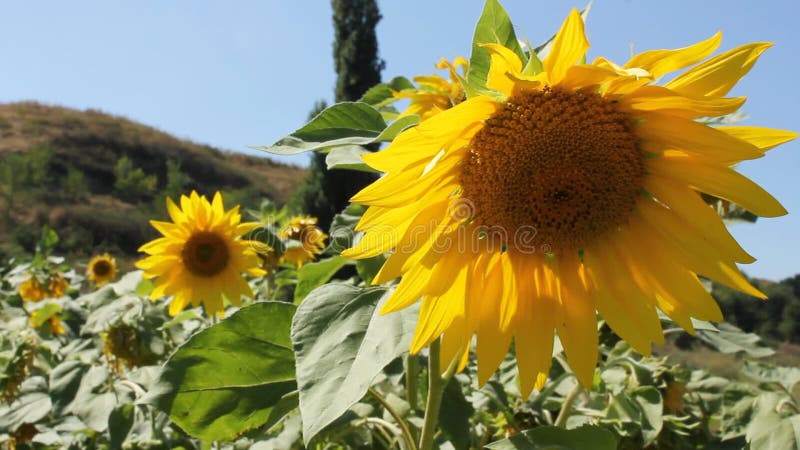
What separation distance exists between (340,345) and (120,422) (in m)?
1.13

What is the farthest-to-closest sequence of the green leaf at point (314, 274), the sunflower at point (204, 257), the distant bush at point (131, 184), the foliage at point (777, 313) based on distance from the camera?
the distant bush at point (131, 184) < the foliage at point (777, 313) < the sunflower at point (204, 257) < the green leaf at point (314, 274)

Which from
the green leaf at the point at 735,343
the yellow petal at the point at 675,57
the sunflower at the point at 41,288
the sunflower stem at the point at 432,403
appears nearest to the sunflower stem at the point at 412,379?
the sunflower stem at the point at 432,403

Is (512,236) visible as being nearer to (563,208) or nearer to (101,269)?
(563,208)

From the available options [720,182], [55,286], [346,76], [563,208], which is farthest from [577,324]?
[346,76]

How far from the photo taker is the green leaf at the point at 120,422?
163 centimetres

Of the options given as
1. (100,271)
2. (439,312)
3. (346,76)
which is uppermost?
(346,76)

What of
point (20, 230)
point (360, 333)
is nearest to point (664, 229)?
point (360, 333)

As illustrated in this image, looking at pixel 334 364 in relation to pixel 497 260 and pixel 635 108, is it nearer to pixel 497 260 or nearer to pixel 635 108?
pixel 497 260

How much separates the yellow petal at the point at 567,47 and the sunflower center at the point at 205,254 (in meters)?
1.93

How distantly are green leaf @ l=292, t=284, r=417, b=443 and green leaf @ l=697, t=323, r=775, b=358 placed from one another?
1.04 m

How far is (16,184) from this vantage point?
20016 millimetres

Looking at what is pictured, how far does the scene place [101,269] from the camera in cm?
482

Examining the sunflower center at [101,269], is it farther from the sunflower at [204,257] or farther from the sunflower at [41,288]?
the sunflower at [204,257]

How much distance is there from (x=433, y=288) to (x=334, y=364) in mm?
169
